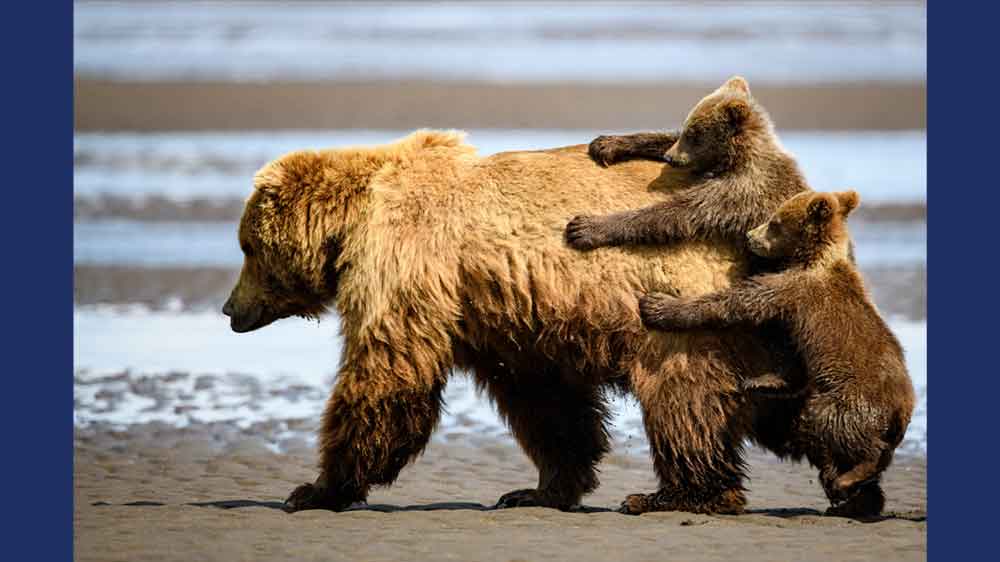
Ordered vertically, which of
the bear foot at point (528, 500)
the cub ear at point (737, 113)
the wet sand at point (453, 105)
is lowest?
the bear foot at point (528, 500)

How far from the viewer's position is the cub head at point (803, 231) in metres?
7.62

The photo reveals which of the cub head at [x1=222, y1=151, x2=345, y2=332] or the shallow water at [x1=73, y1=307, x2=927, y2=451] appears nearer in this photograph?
the cub head at [x1=222, y1=151, x2=345, y2=332]

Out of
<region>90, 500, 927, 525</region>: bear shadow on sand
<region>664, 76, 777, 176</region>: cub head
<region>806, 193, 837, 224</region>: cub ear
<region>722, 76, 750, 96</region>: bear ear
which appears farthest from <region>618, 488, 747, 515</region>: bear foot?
<region>722, 76, 750, 96</region>: bear ear

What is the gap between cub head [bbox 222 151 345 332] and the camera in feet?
Answer: 27.5

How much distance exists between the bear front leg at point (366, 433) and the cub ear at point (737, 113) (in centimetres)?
180

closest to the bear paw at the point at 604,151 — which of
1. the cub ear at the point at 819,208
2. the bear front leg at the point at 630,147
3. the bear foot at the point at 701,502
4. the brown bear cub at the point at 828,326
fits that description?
the bear front leg at the point at 630,147

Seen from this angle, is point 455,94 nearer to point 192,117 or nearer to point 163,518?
point 192,117

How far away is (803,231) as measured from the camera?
7.62 meters

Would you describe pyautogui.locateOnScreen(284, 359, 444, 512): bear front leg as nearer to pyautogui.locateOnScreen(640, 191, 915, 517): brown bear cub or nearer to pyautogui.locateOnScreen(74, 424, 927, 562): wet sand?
pyautogui.locateOnScreen(74, 424, 927, 562): wet sand

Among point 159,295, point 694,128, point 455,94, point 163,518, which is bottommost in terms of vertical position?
point 163,518

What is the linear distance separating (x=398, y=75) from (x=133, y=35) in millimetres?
3023

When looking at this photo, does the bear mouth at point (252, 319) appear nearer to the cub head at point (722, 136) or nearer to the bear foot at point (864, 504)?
the cub head at point (722, 136)

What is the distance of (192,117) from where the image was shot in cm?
1928

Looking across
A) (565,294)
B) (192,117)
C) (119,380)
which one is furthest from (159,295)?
(565,294)
